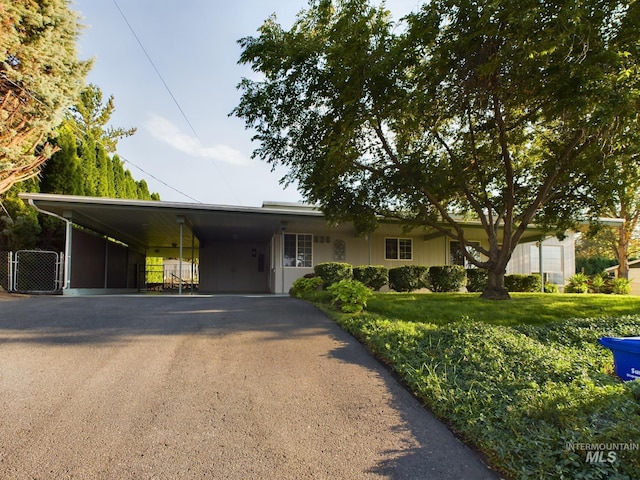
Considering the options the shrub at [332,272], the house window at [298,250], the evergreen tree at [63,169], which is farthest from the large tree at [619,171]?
the evergreen tree at [63,169]

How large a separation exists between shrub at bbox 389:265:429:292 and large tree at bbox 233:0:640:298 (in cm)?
291

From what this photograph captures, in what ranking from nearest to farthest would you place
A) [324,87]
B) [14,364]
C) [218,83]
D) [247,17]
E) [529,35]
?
1. [14,364]
2. [529,35]
3. [324,87]
4. [247,17]
5. [218,83]

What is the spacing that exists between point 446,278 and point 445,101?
7231mm

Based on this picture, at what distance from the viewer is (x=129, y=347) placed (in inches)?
181

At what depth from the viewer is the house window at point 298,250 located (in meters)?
14.0

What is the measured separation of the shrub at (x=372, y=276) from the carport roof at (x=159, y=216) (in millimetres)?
2468

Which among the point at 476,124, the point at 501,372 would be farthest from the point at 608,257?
the point at 501,372

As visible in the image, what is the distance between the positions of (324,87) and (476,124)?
13.1ft

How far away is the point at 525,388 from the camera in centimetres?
323

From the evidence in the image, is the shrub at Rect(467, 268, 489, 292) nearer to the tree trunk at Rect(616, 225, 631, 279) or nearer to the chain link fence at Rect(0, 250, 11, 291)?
the tree trunk at Rect(616, 225, 631, 279)

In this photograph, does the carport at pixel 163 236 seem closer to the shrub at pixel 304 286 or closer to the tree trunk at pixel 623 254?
the shrub at pixel 304 286

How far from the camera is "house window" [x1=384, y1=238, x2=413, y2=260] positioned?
598 inches

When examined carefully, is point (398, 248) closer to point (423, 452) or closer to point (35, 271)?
point (35, 271)

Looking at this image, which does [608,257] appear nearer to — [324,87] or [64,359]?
[324,87]
